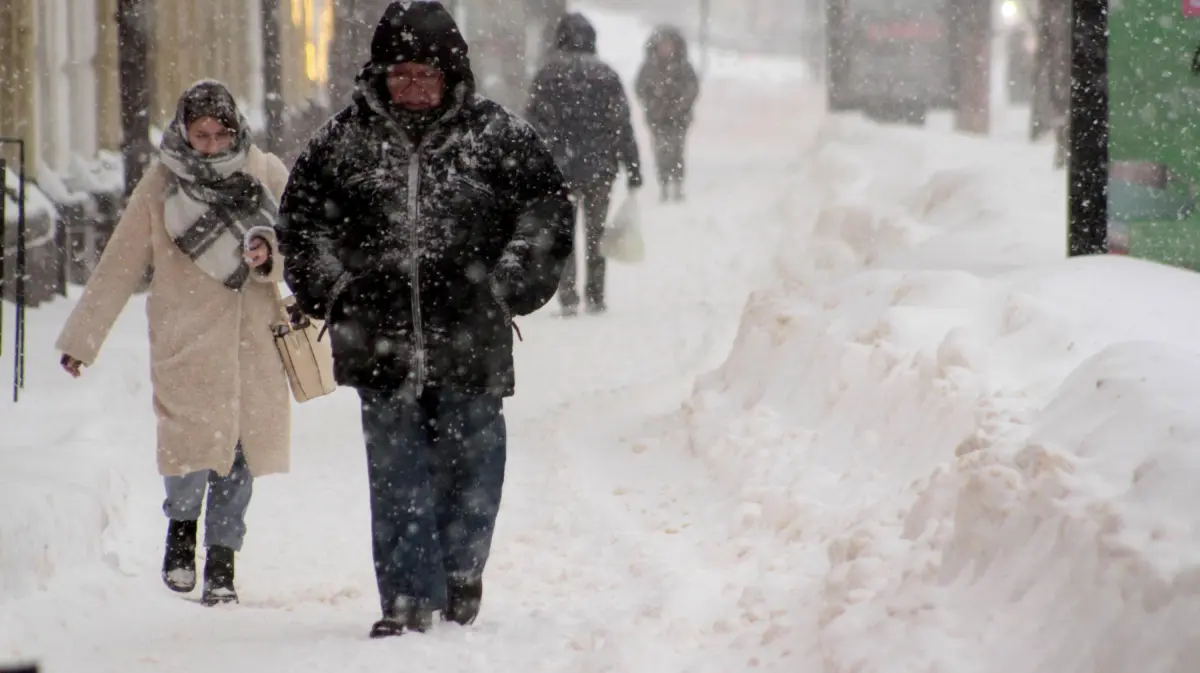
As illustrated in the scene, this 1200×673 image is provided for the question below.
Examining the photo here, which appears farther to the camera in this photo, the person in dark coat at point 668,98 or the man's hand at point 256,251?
the person in dark coat at point 668,98

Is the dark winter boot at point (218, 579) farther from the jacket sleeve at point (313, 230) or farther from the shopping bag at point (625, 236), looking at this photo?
the shopping bag at point (625, 236)

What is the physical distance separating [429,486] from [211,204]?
4.36ft

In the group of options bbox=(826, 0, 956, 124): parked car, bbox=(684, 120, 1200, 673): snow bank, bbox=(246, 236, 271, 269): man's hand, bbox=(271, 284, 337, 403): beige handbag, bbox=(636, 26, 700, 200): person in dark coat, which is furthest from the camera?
bbox=(826, 0, 956, 124): parked car

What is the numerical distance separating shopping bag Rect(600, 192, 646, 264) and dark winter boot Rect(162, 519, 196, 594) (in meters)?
7.09

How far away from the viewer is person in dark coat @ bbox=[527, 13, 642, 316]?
12062 millimetres

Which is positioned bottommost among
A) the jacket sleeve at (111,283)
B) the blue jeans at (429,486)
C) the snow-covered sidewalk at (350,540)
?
the snow-covered sidewalk at (350,540)

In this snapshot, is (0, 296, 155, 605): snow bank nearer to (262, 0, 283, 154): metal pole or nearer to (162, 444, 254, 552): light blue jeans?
(162, 444, 254, 552): light blue jeans

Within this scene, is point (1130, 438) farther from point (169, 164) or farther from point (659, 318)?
point (659, 318)

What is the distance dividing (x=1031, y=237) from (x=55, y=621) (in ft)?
19.6

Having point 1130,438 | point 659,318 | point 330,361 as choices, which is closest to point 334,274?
point 330,361

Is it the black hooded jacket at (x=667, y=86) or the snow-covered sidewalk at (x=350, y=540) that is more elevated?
the black hooded jacket at (x=667, y=86)

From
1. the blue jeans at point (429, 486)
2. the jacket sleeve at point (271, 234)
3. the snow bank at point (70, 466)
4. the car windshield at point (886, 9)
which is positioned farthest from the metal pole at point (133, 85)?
the car windshield at point (886, 9)

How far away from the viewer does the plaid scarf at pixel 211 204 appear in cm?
577

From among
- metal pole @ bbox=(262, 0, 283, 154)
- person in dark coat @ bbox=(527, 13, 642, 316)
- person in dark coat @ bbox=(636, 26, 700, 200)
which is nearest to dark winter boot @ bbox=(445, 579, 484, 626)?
person in dark coat @ bbox=(527, 13, 642, 316)
